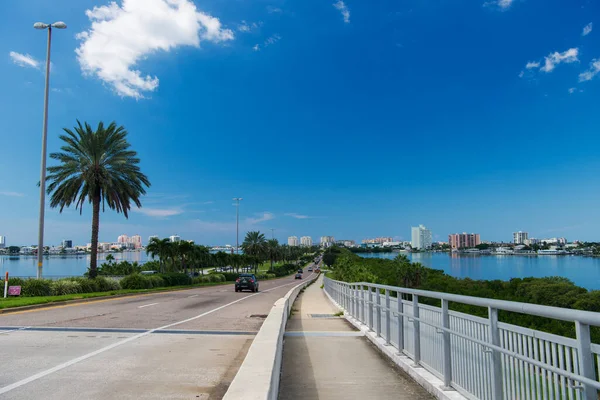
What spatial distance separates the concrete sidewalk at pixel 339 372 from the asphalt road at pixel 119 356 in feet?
3.25

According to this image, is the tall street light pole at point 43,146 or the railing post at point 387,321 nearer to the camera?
the railing post at point 387,321

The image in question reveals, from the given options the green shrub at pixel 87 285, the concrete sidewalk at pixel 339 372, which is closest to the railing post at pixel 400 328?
the concrete sidewalk at pixel 339 372

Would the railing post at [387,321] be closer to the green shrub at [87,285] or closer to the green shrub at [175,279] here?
the green shrub at [87,285]

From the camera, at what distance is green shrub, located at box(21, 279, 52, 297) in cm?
2356

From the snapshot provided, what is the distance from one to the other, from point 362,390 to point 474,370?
184cm

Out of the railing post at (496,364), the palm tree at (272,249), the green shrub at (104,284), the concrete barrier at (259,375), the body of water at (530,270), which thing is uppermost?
the palm tree at (272,249)

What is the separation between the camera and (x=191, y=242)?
67.0 m

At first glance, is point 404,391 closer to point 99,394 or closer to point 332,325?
point 99,394

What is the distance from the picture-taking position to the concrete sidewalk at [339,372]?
243 inches

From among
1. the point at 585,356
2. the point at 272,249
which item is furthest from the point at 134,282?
the point at 272,249

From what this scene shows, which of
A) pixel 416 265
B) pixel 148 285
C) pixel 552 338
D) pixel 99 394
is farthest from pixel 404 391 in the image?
pixel 416 265

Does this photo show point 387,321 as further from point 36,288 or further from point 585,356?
point 36,288

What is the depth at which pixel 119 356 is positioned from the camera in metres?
8.48

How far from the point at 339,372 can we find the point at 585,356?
4810 millimetres
